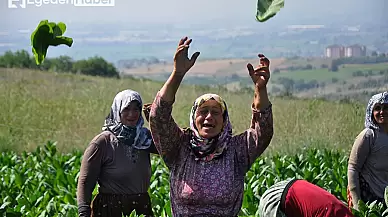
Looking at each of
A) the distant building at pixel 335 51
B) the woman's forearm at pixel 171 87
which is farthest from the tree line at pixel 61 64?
the woman's forearm at pixel 171 87

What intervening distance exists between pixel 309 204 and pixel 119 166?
139 centimetres

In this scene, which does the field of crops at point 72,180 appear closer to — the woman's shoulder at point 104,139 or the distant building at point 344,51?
the woman's shoulder at point 104,139

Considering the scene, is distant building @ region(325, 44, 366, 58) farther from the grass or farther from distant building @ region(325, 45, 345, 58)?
the grass

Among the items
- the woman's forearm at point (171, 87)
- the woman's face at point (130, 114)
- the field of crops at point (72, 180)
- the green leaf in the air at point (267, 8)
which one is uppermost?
the green leaf in the air at point (267, 8)

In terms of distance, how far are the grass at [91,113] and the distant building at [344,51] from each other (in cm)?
107

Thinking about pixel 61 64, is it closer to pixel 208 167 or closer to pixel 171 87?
pixel 208 167

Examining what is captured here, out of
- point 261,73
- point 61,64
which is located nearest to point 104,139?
point 261,73

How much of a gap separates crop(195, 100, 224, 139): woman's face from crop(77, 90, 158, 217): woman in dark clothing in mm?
931

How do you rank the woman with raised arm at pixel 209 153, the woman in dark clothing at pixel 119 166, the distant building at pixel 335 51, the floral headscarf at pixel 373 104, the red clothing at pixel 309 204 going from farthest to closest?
the distant building at pixel 335 51
the floral headscarf at pixel 373 104
the woman in dark clothing at pixel 119 166
the woman with raised arm at pixel 209 153
the red clothing at pixel 309 204

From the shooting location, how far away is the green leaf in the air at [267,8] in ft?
4.08

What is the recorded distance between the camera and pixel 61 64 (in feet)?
97.8

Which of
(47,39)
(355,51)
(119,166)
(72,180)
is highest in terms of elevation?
(355,51)

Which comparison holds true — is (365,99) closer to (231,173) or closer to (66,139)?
(66,139)

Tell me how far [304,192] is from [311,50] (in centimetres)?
1124
